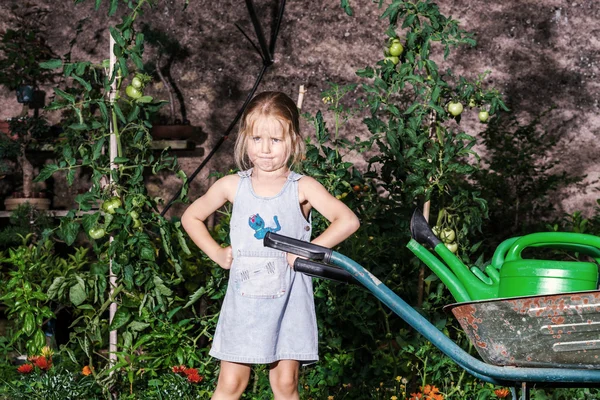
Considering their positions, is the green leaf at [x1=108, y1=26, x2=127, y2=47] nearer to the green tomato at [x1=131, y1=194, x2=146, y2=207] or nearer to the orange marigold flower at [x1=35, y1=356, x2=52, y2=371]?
the green tomato at [x1=131, y1=194, x2=146, y2=207]

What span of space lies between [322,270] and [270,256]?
1.44 feet

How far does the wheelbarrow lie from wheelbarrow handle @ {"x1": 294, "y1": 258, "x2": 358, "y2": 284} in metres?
0.06

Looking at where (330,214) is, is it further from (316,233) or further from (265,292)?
(316,233)

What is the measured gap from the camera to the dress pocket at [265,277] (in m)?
2.20

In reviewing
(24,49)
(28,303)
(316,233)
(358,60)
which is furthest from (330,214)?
(24,49)

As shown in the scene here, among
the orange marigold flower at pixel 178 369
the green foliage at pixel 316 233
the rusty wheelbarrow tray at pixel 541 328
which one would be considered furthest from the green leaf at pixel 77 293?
the rusty wheelbarrow tray at pixel 541 328

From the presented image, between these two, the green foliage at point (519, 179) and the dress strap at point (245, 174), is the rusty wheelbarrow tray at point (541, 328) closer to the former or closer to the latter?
the dress strap at point (245, 174)

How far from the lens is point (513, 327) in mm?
1657

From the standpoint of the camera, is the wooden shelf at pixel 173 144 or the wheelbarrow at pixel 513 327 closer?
the wheelbarrow at pixel 513 327

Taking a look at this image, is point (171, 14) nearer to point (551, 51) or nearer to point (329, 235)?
point (551, 51)

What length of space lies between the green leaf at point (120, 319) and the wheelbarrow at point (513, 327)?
1611 mm

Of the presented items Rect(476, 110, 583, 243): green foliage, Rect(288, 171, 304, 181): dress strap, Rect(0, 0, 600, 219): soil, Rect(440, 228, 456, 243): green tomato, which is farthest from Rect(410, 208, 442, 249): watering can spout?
Rect(0, 0, 600, 219): soil

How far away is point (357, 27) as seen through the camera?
15.9 feet

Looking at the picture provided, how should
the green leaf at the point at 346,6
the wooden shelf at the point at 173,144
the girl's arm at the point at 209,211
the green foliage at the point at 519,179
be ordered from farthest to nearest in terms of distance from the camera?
the wooden shelf at the point at 173,144, the green foliage at the point at 519,179, the green leaf at the point at 346,6, the girl's arm at the point at 209,211
